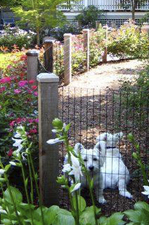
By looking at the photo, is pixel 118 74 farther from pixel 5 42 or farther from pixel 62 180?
pixel 62 180

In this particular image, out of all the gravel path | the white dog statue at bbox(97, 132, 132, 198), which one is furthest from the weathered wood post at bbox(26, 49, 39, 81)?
the gravel path

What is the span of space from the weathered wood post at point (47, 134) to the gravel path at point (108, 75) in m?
5.45

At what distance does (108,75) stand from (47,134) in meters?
7.67

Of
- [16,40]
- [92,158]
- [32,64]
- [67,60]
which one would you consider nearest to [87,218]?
[92,158]

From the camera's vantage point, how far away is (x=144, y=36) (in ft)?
45.1

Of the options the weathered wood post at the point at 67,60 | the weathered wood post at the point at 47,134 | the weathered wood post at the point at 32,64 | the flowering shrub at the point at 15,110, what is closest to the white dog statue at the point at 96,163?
the weathered wood post at the point at 47,134

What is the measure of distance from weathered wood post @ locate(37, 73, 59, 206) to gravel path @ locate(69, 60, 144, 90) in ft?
17.9

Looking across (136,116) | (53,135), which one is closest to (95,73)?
(136,116)

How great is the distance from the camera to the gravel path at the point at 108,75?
390 inches

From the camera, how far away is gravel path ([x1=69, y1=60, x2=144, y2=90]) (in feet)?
32.5

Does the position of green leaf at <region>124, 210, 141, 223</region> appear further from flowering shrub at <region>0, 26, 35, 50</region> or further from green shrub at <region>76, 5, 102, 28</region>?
green shrub at <region>76, 5, 102, 28</region>

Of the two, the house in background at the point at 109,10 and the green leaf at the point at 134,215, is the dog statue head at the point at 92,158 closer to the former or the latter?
the green leaf at the point at 134,215

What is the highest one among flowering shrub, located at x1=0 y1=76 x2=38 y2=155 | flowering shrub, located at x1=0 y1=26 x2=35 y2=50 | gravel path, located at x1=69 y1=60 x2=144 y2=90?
flowering shrub, located at x1=0 y1=76 x2=38 y2=155

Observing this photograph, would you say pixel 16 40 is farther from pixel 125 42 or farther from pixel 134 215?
pixel 134 215
